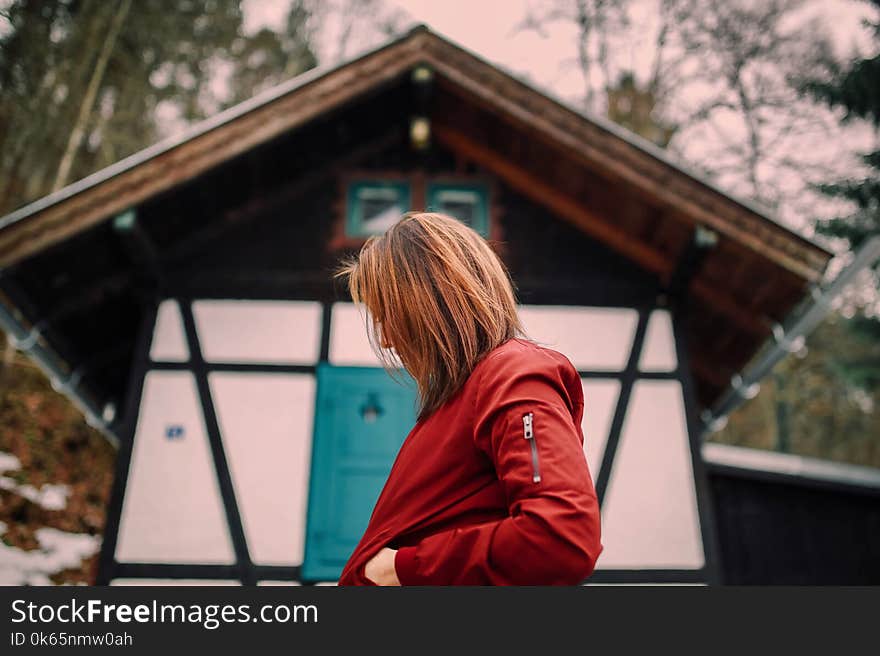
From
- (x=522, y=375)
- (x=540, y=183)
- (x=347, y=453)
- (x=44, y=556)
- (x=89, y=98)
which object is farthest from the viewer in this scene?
(x=89, y=98)

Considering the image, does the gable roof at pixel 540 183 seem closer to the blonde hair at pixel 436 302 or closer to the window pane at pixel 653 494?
the window pane at pixel 653 494

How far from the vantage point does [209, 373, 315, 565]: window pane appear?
4.97 metres

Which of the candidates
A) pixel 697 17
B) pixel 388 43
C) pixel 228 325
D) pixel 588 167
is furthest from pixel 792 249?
pixel 697 17

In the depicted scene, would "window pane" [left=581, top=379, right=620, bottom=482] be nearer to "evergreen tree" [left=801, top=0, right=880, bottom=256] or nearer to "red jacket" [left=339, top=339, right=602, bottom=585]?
"red jacket" [left=339, top=339, right=602, bottom=585]

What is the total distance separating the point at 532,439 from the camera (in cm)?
117

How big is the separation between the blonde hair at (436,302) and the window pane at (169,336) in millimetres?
4272

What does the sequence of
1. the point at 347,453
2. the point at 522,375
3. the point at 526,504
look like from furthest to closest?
1. the point at 347,453
2. the point at 522,375
3. the point at 526,504

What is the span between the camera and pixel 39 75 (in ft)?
32.0

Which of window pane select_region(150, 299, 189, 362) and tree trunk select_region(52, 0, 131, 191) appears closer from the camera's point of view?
window pane select_region(150, 299, 189, 362)

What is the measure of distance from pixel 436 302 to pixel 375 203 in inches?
187

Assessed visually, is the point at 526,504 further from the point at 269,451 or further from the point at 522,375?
the point at 269,451

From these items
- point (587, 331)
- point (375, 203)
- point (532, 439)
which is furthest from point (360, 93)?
point (532, 439)

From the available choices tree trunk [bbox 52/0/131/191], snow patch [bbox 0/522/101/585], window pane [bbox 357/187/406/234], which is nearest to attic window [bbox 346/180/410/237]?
window pane [bbox 357/187/406/234]

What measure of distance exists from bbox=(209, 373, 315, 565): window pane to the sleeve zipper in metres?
4.11
